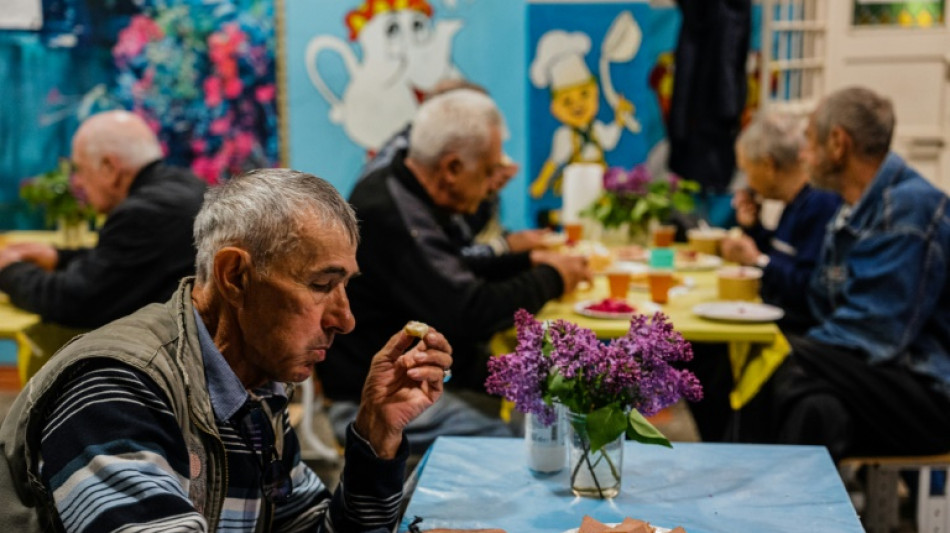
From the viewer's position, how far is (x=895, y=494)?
9.98 ft

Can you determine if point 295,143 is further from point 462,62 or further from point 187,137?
point 462,62

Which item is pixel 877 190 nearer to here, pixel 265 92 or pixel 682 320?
pixel 682 320

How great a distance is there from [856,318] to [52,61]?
15.6 feet

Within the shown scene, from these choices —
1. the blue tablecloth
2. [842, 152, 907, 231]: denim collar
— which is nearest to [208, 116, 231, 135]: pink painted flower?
[842, 152, 907, 231]: denim collar

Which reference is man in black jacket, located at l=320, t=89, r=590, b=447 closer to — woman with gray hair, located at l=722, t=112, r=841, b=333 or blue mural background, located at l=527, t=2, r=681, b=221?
woman with gray hair, located at l=722, t=112, r=841, b=333

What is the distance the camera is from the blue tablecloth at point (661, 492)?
1.72 m

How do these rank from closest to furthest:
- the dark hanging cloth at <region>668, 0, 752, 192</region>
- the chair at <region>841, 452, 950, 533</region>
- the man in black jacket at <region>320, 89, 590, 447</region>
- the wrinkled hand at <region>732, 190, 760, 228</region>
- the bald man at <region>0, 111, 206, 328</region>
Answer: the chair at <region>841, 452, 950, 533</region> → the man in black jacket at <region>320, 89, 590, 447</region> → the bald man at <region>0, 111, 206, 328</region> → the wrinkled hand at <region>732, 190, 760, 228</region> → the dark hanging cloth at <region>668, 0, 752, 192</region>

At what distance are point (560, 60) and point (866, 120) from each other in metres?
2.77

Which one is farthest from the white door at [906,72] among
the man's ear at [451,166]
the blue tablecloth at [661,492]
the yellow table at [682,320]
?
the blue tablecloth at [661,492]

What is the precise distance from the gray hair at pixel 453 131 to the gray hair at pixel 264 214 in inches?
62.4

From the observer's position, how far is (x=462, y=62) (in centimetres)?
586

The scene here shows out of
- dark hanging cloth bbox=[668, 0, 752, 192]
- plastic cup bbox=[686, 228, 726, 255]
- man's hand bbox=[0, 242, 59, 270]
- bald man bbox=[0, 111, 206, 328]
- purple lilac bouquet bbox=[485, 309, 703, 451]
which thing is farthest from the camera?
dark hanging cloth bbox=[668, 0, 752, 192]

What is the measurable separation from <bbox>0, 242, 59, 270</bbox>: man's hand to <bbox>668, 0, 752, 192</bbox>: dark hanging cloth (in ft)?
11.8

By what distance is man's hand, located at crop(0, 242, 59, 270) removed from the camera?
11.5 feet
